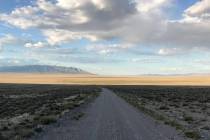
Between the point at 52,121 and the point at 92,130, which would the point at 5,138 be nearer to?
the point at 92,130

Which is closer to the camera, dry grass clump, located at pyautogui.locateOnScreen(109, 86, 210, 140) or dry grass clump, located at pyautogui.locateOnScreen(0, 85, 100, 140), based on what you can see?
dry grass clump, located at pyautogui.locateOnScreen(0, 85, 100, 140)

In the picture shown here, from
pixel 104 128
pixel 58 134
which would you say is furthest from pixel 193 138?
pixel 58 134

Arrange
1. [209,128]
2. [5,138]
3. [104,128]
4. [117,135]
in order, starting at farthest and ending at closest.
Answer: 1. [209,128]
2. [104,128]
3. [117,135]
4. [5,138]

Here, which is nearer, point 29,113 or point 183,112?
point 29,113

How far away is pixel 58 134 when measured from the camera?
53.0ft

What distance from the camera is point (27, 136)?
14961 mm

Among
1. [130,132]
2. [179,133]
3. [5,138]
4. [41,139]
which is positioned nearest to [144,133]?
[130,132]

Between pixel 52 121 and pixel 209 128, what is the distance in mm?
9484

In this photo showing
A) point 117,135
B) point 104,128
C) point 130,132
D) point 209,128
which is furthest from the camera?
point 209,128

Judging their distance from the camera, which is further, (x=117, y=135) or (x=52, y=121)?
(x=52, y=121)

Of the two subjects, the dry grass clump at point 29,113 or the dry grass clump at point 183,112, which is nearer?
the dry grass clump at point 29,113

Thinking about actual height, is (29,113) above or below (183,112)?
above

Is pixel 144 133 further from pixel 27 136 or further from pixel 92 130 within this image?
pixel 27 136

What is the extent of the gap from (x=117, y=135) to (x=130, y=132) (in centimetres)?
120
